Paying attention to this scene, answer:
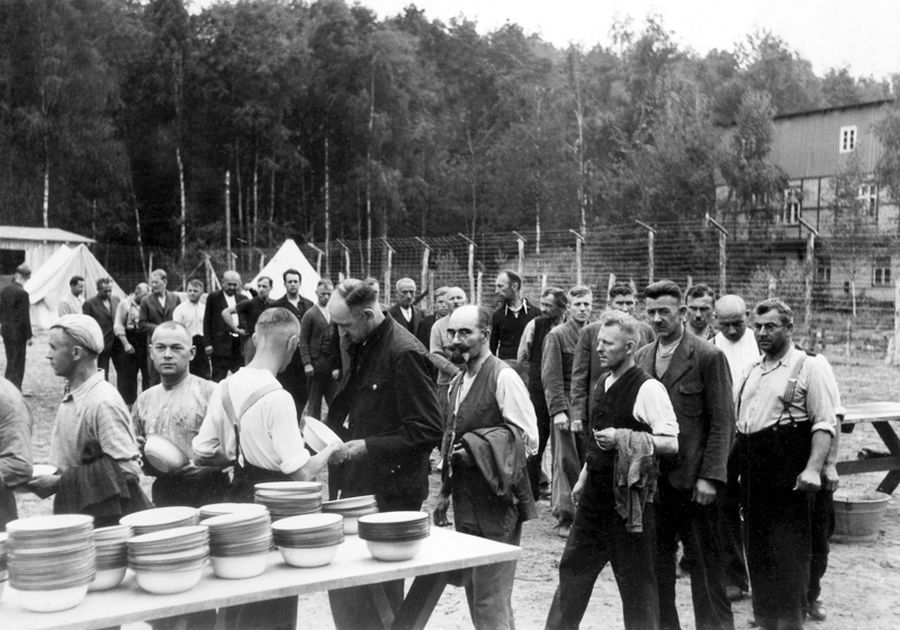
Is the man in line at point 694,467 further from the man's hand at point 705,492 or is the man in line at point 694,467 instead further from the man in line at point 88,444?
the man in line at point 88,444

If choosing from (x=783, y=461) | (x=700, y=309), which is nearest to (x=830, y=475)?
(x=783, y=461)

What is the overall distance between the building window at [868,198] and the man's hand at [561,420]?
32288 mm

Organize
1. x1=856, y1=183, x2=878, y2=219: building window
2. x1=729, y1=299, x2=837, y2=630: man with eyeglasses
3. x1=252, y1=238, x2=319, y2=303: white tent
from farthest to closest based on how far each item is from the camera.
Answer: x1=856, y1=183, x2=878, y2=219: building window < x1=252, y1=238, x2=319, y2=303: white tent < x1=729, y1=299, x2=837, y2=630: man with eyeglasses

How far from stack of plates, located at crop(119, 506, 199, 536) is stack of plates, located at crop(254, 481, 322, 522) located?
321 mm

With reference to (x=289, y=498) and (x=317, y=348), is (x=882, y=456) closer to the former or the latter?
(x=317, y=348)

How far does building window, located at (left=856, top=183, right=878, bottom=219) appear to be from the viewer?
3625 cm

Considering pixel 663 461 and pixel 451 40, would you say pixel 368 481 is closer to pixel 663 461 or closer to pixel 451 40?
pixel 663 461

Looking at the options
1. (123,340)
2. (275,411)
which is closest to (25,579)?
(275,411)

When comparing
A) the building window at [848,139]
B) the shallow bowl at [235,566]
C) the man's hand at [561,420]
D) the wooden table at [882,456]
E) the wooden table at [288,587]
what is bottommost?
the wooden table at [882,456]

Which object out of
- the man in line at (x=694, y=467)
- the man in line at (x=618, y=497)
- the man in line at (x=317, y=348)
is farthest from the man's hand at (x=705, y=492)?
the man in line at (x=317, y=348)

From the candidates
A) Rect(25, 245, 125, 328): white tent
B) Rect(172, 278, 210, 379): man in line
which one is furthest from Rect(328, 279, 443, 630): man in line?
Rect(25, 245, 125, 328): white tent

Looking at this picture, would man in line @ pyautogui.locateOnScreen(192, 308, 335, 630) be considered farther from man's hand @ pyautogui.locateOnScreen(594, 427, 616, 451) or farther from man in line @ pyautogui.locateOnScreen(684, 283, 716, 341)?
man in line @ pyautogui.locateOnScreen(684, 283, 716, 341)

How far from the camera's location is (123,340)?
12.5 m

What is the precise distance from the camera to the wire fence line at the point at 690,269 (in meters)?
20.3
